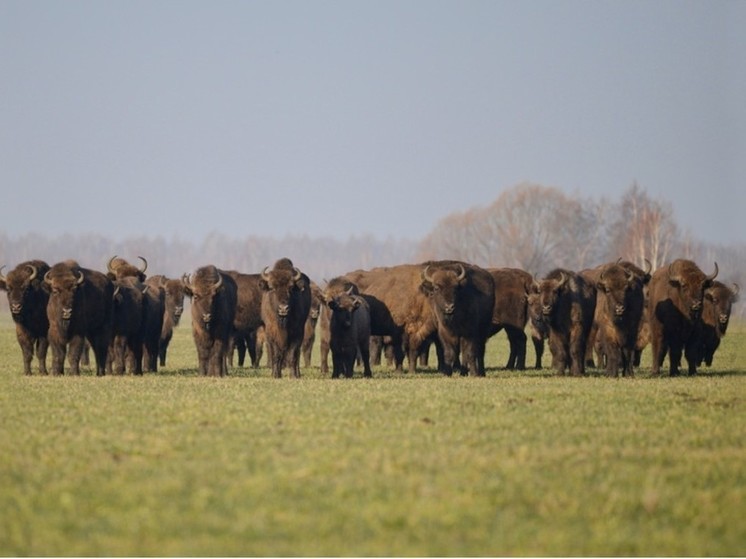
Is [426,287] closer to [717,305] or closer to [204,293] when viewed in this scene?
[204,293]

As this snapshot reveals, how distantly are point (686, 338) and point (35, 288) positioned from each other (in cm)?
1278

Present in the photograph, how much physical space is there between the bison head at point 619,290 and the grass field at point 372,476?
7.52 metres

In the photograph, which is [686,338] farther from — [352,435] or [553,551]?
[553,551]

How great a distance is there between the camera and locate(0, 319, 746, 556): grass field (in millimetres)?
7953

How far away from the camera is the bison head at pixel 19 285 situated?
25297 mm

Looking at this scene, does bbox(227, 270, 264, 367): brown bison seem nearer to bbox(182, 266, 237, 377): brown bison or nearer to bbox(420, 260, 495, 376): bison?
bbox(182, 266, 237, 377): brown bison

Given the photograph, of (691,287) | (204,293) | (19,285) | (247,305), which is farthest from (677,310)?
(19,285)

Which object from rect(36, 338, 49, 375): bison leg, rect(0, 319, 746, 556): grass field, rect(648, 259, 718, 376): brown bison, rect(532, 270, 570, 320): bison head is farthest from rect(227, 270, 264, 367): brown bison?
rect(0, 319, 746, 556): grass field

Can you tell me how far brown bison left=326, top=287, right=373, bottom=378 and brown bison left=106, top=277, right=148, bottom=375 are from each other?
14.9ft

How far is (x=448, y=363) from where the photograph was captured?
25547mm

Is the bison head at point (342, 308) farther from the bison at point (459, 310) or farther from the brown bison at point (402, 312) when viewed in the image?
the brown bison at point (402, 312)

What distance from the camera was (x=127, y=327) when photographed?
2689 cm

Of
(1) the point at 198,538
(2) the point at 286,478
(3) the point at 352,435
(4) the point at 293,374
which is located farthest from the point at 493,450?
(4) the point at 293,374

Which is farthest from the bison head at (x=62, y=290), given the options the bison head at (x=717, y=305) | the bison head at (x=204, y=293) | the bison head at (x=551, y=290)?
the bison head at (x=717, y=305)
